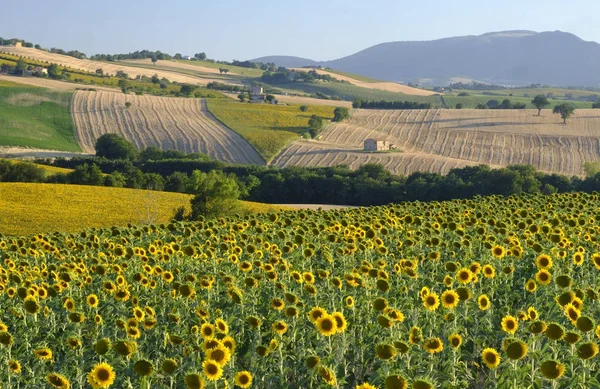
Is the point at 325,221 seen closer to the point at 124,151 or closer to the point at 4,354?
the point at 4,354

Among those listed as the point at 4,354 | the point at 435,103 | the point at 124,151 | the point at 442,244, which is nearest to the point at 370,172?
the point at 124,151

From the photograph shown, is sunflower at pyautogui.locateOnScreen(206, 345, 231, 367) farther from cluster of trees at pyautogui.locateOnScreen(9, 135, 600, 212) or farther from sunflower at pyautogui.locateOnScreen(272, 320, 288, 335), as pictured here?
cluster of trees at pyautogui.locateOnScreen(9, 135, 600, 212)

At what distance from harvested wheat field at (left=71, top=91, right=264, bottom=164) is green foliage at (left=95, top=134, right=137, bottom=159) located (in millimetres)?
4695

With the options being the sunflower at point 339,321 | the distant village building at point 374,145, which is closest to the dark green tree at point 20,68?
the distant village building at point 374,145

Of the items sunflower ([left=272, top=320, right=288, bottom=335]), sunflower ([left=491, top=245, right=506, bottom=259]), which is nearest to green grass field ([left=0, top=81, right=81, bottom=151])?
sunflower ([left=491, top=245, right=506, bottom=259])

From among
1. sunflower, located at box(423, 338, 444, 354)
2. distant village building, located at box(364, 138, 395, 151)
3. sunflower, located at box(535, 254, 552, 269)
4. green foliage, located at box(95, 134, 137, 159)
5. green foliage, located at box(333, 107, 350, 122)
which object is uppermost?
sunflower, located at box(535, 254, 552, 269)

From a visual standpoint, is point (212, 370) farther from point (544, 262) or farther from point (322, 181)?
point (322, 181)

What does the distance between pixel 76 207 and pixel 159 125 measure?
227 ft

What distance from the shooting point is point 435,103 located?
190125 mm

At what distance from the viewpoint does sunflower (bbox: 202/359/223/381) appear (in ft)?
20.3

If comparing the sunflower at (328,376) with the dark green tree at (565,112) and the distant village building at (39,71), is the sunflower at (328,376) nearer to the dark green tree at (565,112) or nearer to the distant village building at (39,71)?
the dark green tree at (565,112)

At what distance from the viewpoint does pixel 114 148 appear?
9619 centimetres

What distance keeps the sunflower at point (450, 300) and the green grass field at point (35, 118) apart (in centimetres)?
9773

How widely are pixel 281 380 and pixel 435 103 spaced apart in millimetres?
187246
